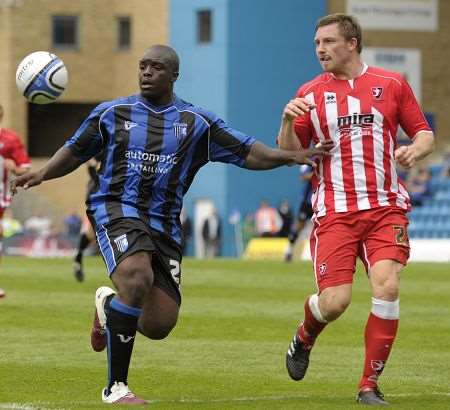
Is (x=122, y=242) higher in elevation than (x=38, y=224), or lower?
higher

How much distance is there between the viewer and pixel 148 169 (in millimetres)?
8289

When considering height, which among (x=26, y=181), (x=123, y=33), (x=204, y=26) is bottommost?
(x=123, y=33)

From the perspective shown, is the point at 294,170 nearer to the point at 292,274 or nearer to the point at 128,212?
the point at 292,274

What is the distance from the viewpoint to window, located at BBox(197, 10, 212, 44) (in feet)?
150

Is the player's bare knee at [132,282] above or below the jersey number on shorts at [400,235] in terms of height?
below

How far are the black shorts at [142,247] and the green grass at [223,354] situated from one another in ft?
2.34

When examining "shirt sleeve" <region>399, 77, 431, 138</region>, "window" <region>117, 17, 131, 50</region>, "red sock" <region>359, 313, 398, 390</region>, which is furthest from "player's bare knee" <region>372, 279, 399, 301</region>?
"window" <region>117, 17, 131, 50</region>

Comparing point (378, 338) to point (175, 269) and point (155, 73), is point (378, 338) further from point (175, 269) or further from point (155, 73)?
point (155, 73)

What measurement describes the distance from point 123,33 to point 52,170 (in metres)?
42.4

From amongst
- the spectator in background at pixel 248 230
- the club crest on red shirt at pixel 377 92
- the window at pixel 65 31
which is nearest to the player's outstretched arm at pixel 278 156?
the club crest on red shirt at pixel 377 92

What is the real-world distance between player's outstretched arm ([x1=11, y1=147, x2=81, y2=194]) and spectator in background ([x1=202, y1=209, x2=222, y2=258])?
3603cm

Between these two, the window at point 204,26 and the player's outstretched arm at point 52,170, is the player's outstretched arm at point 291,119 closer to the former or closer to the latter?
the player's outstretched arm at point 52,170

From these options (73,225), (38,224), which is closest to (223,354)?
(73,225)

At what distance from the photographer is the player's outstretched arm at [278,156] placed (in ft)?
27.4
